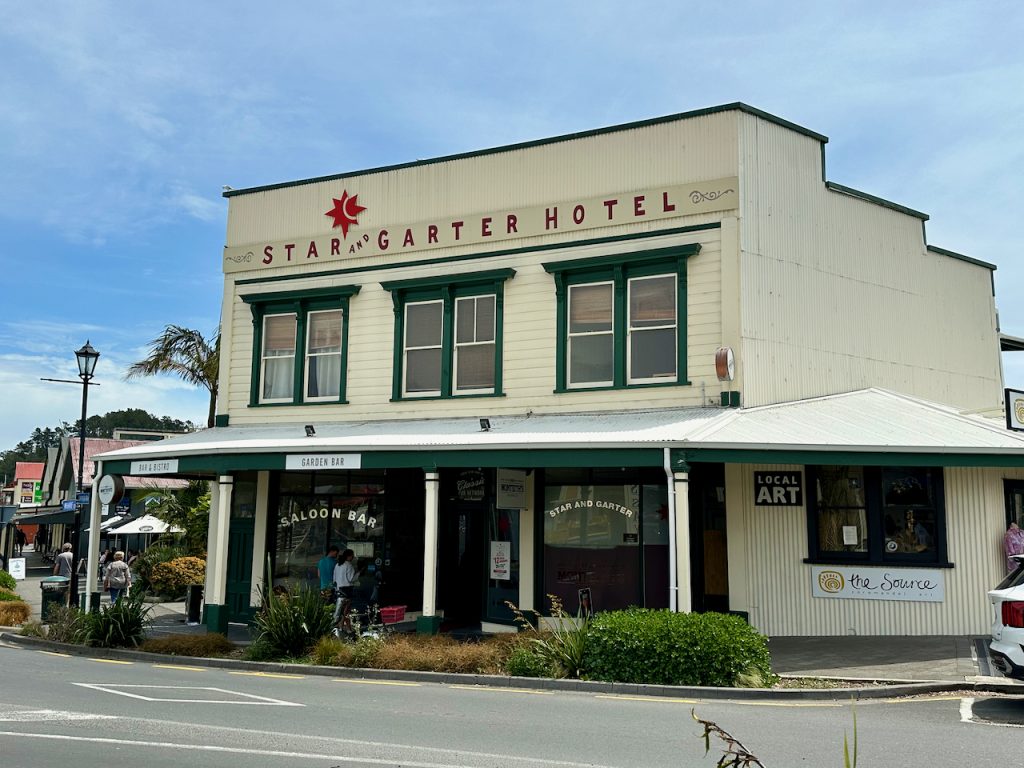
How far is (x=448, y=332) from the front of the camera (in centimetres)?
1761

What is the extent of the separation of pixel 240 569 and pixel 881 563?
1183 cm

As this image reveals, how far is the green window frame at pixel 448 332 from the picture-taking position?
56.6 feet

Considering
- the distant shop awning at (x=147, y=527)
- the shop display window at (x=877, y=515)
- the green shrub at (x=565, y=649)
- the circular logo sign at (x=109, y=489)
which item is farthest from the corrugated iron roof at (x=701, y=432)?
the distant shop awning at (x=147, y=527)

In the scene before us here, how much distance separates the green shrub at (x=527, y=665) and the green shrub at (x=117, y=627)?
669 centimetres

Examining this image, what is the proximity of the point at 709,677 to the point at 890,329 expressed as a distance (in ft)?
29.4

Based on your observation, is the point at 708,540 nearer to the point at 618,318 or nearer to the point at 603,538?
the point at 603,538

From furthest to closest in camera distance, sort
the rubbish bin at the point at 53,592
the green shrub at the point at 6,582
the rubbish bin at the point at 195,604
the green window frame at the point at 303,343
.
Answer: the green shrub at the point at 6,582 → the rubbish bin at the point at 195,604 → the rubbish bin at the point at 53,592 → the green window frame at the point at 303,343

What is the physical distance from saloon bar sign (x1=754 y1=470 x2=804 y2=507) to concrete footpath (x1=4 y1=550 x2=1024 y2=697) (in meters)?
2.01

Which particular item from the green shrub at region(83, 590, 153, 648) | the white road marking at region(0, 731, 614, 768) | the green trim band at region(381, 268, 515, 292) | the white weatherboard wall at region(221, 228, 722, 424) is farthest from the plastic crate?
the white road marking at region(0, 731, 614, 768)

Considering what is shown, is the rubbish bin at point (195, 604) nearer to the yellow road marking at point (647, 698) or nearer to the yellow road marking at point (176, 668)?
the yellow road marking at point (176, 668)

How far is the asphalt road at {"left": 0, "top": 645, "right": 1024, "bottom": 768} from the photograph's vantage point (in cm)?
754

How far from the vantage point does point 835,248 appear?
1688cm

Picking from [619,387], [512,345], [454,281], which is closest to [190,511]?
[454,281]

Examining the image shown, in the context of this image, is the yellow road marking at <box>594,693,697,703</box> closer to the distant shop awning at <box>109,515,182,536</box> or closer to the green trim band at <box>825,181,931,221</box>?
the green trim band at <box>825,181,931,221</box>
